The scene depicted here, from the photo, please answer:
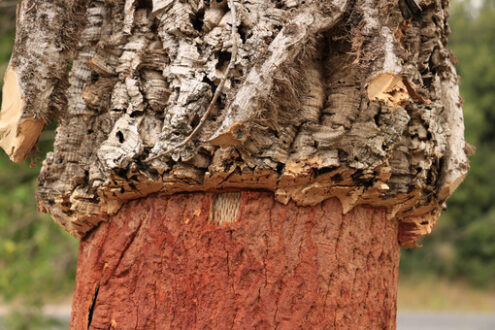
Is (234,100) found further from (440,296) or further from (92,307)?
(440,296)

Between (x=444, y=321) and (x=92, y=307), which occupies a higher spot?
(x=444, y=321)

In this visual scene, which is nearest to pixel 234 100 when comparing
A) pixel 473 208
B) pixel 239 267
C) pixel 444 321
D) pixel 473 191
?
pixel 239 267

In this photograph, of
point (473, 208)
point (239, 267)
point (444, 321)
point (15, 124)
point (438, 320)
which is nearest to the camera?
point (239, 267)

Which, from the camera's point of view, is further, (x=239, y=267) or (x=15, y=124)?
(x=15, y=124)

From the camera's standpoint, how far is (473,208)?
13.5 metres

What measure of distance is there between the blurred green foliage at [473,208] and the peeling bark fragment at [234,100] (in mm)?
11964

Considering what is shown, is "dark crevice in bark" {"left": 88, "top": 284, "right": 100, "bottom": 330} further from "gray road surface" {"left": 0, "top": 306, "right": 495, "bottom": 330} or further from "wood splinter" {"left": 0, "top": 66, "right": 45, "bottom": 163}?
"gray road surface" {"left": 0, "top": 306, "right": 495, "bottom": 330}

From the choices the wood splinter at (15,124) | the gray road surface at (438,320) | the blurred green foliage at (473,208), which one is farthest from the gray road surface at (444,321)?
the wood splinter at (15,124)

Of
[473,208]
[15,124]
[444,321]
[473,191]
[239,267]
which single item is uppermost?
[473,191]

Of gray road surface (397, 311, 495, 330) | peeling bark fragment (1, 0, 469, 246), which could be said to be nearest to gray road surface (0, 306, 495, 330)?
gray road surface (397, 311, 495, 330)

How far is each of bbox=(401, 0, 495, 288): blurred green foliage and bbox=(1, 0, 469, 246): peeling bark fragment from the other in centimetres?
1196

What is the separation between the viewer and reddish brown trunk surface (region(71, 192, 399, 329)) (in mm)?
1613

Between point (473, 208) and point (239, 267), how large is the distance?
1309 cm

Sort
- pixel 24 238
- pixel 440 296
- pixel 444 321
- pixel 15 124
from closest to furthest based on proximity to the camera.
A: pixel 15 124 < pixel 24 238 < pixel 444 321 < pixel 440 296
